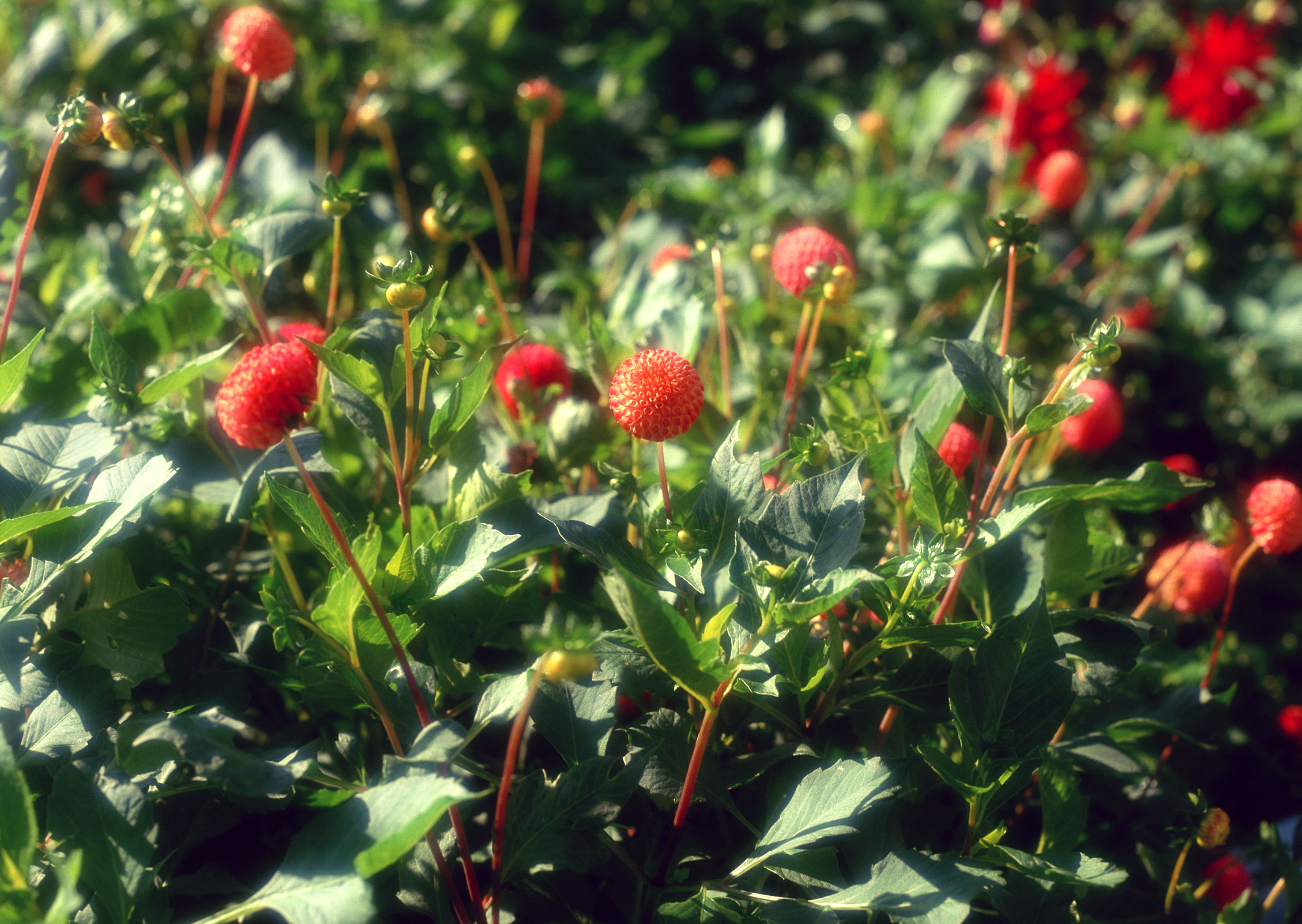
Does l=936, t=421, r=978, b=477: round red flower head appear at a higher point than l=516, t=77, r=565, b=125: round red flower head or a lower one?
lower

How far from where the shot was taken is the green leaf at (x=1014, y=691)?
539mm

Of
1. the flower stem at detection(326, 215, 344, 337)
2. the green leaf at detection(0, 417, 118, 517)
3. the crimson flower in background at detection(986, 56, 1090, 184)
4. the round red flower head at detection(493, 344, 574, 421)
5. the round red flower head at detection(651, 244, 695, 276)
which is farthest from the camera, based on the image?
the crimson flower in background at detection(986, 56, 1090, 184)

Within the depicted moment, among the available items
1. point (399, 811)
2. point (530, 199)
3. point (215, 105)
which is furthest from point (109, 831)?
point (215, 105)

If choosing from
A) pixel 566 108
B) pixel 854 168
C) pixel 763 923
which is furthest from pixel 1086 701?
pixel 566 108

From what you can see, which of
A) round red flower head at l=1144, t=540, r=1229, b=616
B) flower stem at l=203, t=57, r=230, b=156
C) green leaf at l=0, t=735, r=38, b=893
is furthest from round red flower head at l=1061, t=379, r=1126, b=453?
flower stem at l=203, t=57, r=230, b=156

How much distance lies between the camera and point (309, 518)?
1.73ft

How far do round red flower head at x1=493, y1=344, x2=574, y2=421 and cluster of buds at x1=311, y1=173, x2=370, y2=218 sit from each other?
192 mm

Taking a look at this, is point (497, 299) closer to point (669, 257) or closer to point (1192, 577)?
point (669, 257)

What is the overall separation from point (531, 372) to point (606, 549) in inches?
13.8

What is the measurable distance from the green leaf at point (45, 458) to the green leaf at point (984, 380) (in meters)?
0.57

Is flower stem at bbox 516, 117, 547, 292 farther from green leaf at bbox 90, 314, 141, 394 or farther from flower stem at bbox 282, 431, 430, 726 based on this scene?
flower stem at bbox 282, 431, 430, 726

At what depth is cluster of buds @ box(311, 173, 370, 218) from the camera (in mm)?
665

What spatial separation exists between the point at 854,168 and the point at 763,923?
130 cm

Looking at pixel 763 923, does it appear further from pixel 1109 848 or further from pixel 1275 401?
pixel 1275 401
